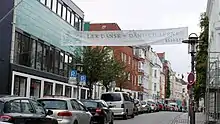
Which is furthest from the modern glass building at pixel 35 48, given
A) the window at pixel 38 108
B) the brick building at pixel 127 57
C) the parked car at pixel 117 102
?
the brick building at pixel 127 57

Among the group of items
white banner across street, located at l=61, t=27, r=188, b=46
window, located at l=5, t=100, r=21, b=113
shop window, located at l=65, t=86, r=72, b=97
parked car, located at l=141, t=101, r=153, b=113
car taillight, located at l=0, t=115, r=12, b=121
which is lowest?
parked car, located at l=141, t=101, r=153, b=113

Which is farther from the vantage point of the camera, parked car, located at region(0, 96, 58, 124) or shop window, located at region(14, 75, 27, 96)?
shop window, located at region(14, 75, 27, 96)

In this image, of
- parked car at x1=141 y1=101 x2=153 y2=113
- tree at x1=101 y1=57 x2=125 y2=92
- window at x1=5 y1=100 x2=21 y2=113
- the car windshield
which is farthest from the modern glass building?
window at x1=5 y1=100 x2=21 y2=113

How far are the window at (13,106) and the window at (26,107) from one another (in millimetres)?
170

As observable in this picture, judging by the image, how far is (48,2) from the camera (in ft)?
116

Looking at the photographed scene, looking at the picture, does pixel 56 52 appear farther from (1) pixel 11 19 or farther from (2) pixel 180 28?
(2) pixel 180 28

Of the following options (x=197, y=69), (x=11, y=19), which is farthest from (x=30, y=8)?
(x=197, y=69)

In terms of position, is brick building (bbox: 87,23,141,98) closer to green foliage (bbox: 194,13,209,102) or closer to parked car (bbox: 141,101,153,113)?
parked car (bbox: 141,101,153,113)

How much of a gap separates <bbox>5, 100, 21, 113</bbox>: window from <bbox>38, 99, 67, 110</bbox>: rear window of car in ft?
13.1

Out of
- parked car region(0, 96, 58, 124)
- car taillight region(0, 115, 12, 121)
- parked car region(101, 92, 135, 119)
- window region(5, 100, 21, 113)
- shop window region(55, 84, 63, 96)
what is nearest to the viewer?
car taillight region(0, 115, 12, 121)

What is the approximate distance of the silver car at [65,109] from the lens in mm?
15391

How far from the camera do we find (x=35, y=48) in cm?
3281

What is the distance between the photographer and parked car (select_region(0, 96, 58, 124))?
11.2 meters

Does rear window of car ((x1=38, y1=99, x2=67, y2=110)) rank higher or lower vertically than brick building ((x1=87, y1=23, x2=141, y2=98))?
lower
